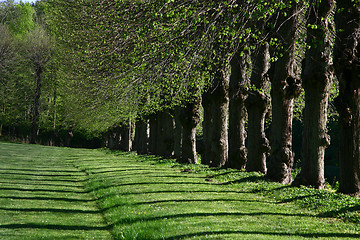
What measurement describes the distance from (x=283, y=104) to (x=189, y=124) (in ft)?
33.7

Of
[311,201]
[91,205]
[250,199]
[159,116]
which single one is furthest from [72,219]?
[159,116]

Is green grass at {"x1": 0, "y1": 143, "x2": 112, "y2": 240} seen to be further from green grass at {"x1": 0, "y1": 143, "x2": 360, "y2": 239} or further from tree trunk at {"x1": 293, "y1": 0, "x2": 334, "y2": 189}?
tree trunk at {"x1": 293, "y1": 0, "x2": 334, "y2": 189}

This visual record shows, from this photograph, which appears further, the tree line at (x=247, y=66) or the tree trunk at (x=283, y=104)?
the tree trunk at (x=283, y=104)

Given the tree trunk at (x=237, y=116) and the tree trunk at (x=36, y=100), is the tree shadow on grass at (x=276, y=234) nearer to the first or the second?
the tree trunk at (x=237, y=116)

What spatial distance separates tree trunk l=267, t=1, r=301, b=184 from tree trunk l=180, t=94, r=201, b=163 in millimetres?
9111

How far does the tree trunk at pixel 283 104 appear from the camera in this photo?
18703 millimetres

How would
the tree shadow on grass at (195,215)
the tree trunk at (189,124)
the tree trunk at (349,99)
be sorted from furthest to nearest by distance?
the tree trunk at (189,124), the tree trunk at (349,99), the tree shadow on grass at (195,215)

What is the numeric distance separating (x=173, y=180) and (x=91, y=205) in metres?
5.19

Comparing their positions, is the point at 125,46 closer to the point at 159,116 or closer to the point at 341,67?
the point at 341,67

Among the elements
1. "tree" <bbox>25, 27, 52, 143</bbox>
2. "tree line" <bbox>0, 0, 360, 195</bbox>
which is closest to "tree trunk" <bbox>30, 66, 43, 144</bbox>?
"tree" <bbox>25, 27, 52, 143</bbox>

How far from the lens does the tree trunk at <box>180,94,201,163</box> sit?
2812 cm

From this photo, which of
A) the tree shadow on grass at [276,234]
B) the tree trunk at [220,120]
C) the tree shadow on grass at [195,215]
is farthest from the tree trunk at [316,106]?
the tree trunk at [220,120]

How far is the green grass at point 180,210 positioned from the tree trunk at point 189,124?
8.59 m

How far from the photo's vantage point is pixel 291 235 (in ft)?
30.7
